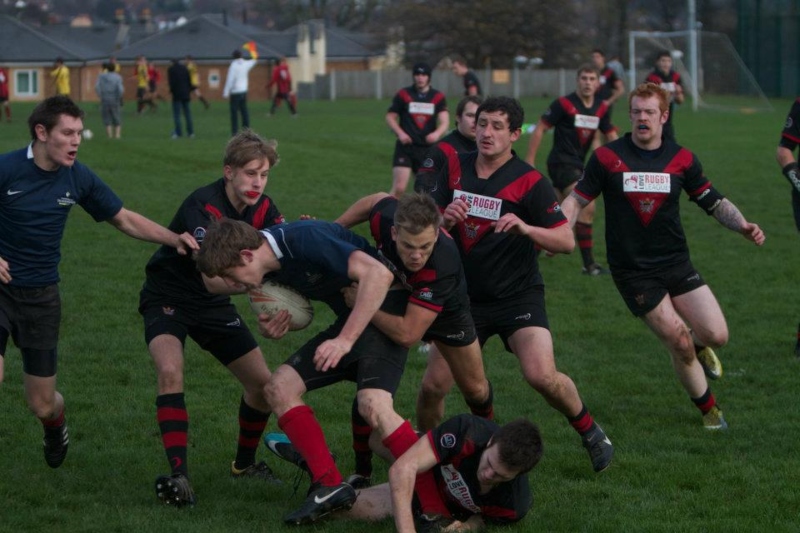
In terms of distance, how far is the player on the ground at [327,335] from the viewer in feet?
17.5

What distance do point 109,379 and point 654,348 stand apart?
14.7ft

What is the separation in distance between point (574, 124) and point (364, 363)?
321 inches

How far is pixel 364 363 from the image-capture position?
571 cm

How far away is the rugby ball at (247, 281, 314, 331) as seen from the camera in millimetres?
5730

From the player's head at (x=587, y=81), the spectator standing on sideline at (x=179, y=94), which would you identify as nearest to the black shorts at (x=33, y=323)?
the player's head at (x=587, y=81)

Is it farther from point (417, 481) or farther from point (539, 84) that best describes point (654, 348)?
point (539, 84)

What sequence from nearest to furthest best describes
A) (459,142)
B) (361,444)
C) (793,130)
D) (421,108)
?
1. (361,444)
2. (793,130)
3. (459,142)
4. (421,108)

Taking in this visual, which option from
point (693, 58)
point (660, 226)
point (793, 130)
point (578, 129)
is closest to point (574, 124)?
point (578, 129)

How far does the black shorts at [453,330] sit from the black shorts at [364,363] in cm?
29

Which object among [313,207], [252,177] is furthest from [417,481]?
[313,207]

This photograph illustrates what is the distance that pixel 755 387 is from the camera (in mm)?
8609

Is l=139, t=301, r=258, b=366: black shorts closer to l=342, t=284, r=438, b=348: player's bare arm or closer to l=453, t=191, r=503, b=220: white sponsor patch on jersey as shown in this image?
l=342, t=284, r=438, b=348: player's bare arm

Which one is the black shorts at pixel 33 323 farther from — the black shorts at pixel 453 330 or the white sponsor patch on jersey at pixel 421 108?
the white sponsor patch on jersey at pixel 421 108

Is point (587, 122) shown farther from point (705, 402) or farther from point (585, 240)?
point (705, 402)
